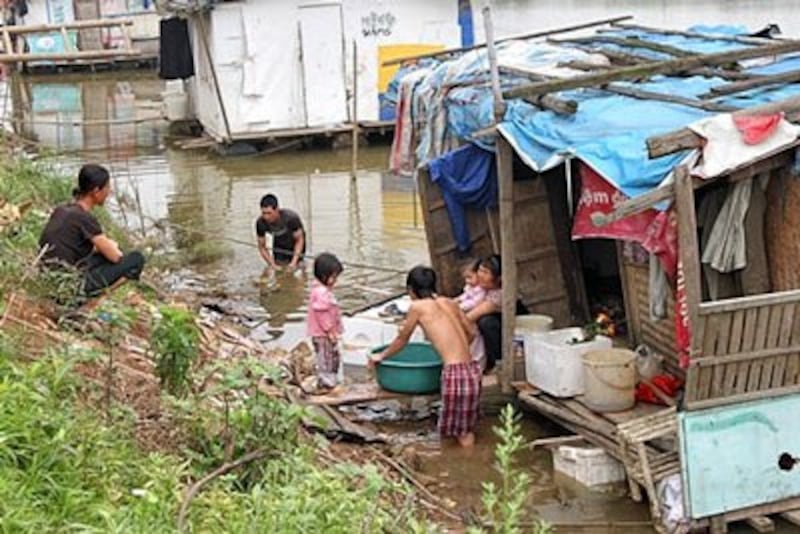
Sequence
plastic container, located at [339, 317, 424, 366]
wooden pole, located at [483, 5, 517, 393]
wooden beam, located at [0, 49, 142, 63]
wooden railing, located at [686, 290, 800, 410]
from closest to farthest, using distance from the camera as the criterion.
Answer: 1. wooden railing, located at [686, 290, 800, 410]
2. wooden pole, located at [483, 5, 517, 393]
3. plastic container, located at [339, 317, 424, 366]
4. wooden beam, located at [0, 49, 142, 63]

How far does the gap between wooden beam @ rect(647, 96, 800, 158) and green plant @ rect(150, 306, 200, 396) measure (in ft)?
9.55

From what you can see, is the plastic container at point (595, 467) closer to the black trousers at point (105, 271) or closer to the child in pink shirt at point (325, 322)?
the child in pink shirt at point (325, 322)

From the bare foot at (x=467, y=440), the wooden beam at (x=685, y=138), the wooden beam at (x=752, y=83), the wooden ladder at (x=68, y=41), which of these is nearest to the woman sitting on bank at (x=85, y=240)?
the bare foot at (x=467, y=440)

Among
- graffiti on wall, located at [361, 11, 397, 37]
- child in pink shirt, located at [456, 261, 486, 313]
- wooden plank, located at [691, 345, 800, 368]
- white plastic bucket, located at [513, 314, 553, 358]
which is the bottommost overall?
white plastic bucket, located at [513, 314, 553, 358]

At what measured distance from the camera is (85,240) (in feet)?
28.3

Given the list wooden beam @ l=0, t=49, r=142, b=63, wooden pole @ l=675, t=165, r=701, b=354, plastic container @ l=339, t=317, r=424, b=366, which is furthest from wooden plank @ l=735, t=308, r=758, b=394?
wooden beam @ l=0, t=49, r=142, b=63

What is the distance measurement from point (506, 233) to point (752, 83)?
6.88 ft

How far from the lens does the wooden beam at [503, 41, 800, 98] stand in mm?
8844

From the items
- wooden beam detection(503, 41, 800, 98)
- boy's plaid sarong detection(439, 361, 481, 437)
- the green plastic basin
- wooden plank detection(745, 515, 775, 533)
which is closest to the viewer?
wooden plank detection(745, 515, 775, 533)

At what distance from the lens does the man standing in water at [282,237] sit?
45.3 feet

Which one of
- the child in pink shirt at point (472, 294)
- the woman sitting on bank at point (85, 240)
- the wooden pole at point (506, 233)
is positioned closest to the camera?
the woman sitting on bank at point (85, 240)

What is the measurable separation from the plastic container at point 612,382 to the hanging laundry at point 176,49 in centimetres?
1892

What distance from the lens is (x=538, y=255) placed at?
10484 millimetres

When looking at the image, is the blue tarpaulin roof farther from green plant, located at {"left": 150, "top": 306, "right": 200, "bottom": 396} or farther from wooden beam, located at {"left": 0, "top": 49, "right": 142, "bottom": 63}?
wooden beam, located at {"left": 0, "top": 49, "right": 142, "bottom": 63}
